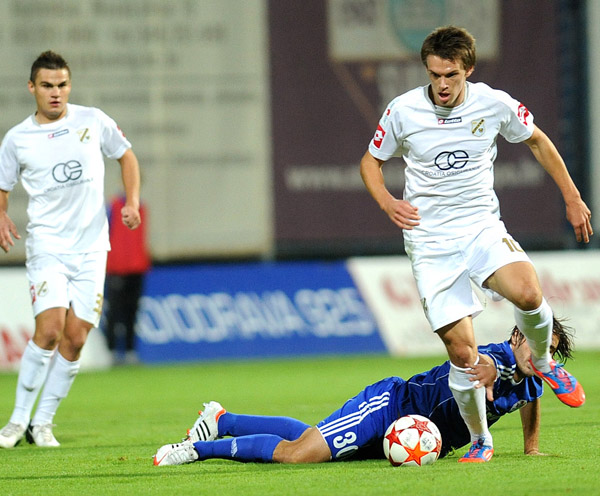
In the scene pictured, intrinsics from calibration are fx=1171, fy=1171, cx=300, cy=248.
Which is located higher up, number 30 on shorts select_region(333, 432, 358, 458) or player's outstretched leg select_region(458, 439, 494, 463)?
number 30 on shorts select_region(333, 432, 358, 458)

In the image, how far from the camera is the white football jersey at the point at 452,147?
5.54m

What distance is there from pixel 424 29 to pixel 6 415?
24.6 ft

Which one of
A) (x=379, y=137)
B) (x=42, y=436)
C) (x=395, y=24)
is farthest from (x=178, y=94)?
(x=379, y=137)

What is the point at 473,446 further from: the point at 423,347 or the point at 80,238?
the point at 423,347

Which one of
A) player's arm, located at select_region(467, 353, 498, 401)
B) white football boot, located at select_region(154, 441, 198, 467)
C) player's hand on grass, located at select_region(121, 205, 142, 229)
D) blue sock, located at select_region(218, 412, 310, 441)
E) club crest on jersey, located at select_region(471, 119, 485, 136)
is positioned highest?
club crest on jersey, located at select_region(471, 119, 485, 136)

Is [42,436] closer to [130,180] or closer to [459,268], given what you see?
[130,180]

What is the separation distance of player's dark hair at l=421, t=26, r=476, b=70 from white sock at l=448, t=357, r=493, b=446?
140 cm

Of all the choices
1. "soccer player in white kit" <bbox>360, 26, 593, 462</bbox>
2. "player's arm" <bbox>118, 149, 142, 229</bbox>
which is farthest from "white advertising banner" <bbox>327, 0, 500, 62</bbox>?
"soccer player in white kit" <bbox>360, 26, 593, 462</bbox>

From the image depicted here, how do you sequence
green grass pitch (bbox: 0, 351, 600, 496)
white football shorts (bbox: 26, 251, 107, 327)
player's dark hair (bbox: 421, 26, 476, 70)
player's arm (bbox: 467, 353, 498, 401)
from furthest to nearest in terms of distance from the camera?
white football shorts (bbox: 26, 251, 107, 327), player's dark hair (bbox: 421, 26, 476, 70), player's arm (bbox: 467, 353, 498, 401), green grass pitch (bbox: 0, 351, 600, 496)

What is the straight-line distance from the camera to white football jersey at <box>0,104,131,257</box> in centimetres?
683

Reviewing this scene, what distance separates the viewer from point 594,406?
7.77 meters

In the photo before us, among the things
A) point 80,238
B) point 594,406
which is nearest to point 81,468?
point 80,238

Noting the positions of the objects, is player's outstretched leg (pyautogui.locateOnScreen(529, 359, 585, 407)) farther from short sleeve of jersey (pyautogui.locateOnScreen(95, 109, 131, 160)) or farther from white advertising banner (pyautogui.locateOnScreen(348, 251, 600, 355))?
white advertising banner (pyautogui.locateOnScreen(348, 251, 600, 355))

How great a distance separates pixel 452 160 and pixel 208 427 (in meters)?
1.73
